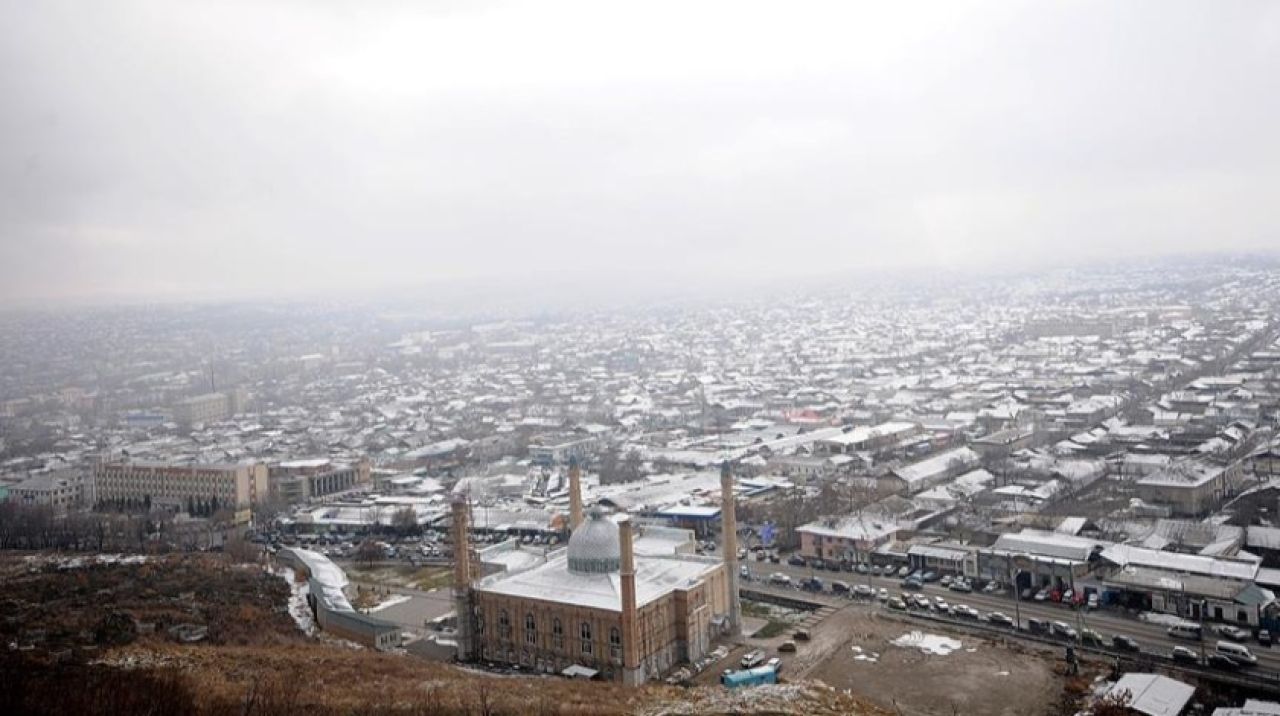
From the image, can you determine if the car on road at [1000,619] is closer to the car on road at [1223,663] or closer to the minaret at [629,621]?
the car on road at [1223,663]

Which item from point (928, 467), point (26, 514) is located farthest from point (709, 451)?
point (26, 514)

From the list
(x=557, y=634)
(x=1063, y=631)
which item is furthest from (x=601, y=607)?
(x=1063, y=631)

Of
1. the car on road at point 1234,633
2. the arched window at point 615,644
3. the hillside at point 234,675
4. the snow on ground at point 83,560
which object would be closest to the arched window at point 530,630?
the hillside at point 234,675

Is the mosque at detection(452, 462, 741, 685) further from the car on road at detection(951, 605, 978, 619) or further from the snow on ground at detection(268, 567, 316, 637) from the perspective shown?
the car on road at detection(951, 605, 978, 619)

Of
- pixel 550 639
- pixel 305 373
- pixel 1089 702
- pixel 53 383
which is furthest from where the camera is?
pixel 305 373

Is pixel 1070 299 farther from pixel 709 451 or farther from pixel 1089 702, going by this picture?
pixel 1089 702

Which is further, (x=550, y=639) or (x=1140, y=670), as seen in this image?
(x=550, y=639)
